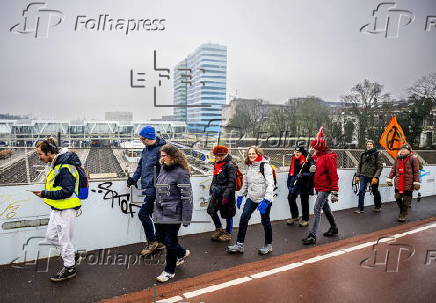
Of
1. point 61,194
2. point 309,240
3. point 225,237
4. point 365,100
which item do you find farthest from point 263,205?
point 365,100

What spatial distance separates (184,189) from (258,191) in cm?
161

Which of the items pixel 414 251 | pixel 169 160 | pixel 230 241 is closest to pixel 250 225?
pixel 230 241

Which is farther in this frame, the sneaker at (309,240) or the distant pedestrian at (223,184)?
the sneaker at (309,240)

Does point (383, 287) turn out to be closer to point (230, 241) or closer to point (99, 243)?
point (230, 241)

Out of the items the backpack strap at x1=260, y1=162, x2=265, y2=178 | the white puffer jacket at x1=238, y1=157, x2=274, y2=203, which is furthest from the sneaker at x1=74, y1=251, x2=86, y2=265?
the backpack strap at x1=260, y1=162, x2=265, y2=178

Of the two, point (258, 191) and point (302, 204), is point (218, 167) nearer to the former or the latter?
point (258, 191)

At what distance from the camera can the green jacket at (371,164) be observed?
8.59 m

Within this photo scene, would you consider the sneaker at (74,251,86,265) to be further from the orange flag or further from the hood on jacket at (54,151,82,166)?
the orange flag

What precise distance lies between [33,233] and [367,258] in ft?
17.6

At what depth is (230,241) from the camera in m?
6.44

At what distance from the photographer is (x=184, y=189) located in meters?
4.34

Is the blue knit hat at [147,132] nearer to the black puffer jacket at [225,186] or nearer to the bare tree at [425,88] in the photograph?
the black puffer jacket at [225,186]

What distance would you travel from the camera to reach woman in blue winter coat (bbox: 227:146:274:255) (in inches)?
215

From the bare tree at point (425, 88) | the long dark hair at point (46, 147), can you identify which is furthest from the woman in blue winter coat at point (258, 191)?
the bare tree at point (425, 88)
